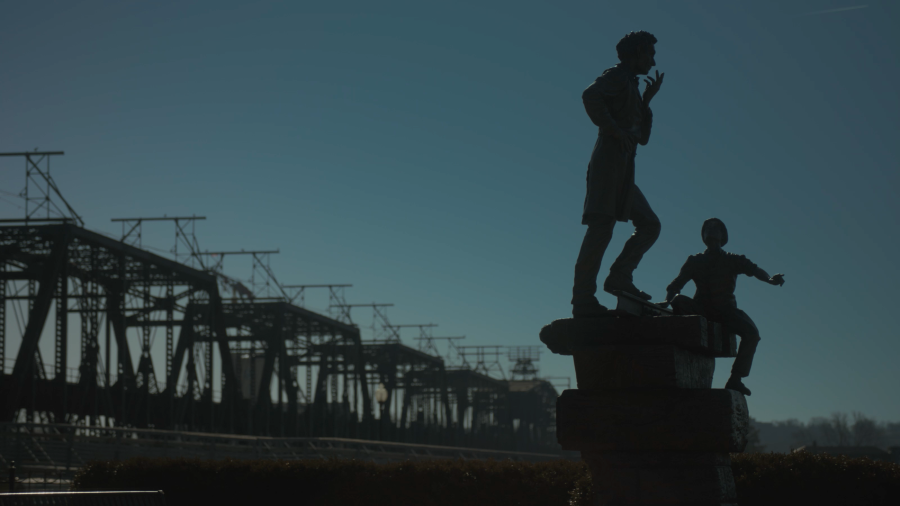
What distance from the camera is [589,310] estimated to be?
803 cm

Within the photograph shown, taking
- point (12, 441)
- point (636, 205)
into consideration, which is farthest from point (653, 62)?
point (12, 441)

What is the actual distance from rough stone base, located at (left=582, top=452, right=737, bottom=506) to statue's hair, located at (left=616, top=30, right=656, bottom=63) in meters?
3.62

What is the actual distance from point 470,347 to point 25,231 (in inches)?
2740

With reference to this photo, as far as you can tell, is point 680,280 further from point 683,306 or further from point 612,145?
point 612,145

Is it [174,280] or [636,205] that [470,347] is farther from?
[636,205]

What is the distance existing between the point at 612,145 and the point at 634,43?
101 centimetres

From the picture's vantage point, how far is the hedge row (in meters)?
10.6

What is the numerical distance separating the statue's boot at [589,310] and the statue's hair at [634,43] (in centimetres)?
234

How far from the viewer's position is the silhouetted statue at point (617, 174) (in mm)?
8219

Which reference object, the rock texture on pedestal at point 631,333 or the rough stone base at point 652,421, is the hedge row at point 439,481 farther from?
the rock texture on pedestal at point 631,333

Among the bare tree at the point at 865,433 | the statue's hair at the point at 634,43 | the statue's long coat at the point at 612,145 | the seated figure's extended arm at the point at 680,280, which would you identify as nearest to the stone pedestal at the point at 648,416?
the seated figure's extended arm at the point at 680,280

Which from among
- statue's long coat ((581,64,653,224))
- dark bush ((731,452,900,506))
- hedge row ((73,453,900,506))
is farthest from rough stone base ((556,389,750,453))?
dark bush ((731,452,900,506))

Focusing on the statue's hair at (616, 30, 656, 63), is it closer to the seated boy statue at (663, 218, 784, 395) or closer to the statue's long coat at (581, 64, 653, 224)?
the statue's long coat at (581, 64, 653, 224)

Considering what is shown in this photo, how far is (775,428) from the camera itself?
192m
